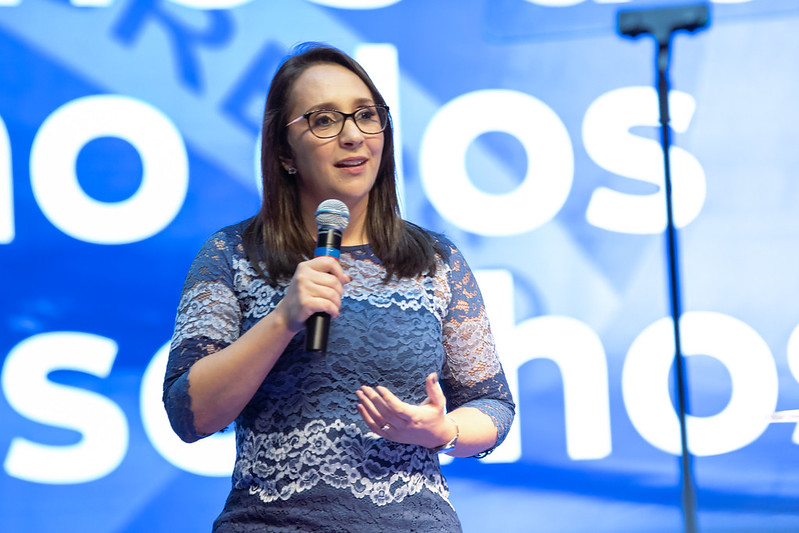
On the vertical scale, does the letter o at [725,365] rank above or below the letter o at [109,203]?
below

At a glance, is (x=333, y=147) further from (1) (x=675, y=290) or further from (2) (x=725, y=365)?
(2) (x=725, y=365)

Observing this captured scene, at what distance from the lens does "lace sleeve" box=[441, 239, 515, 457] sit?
4.53 feet

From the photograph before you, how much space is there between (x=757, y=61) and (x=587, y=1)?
2.08ft

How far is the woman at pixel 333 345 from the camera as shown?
3.74 ft

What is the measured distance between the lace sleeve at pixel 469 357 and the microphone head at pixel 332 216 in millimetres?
266

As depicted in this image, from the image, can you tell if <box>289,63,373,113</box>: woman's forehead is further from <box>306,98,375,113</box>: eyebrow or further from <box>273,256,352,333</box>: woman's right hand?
<box>273,256,352,333</box>: woman's right hand

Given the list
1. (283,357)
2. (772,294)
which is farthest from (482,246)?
(283,357)

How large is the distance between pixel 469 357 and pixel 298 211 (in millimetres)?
395

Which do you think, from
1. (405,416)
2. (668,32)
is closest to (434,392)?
(405,416)

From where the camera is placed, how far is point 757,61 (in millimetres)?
2836

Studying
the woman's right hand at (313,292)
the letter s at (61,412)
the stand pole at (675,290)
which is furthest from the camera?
the letter s at (61,412)

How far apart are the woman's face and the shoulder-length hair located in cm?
2

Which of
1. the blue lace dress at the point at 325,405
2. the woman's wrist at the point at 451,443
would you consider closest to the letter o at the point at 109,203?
the blue lace dress at the point at 325,405

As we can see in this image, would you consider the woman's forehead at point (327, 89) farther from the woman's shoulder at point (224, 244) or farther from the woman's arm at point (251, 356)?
the woman's arm at point (251, 356)
